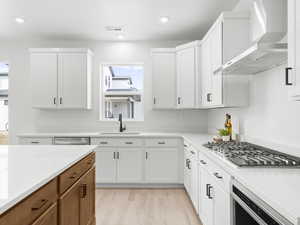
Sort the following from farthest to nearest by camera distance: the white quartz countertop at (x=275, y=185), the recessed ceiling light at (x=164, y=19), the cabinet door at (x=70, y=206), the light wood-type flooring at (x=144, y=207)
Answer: the recessed ceiling light at (x=164, y=19)
the light wood-type flooring at (x=144, y=207)
the cabinet door at (x=70, y=206)
the white quartz countertop at (x=275, y=185)

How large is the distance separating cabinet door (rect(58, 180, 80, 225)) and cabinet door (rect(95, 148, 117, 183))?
7.54 feet

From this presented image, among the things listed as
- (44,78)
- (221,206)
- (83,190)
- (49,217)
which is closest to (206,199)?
(221,206)

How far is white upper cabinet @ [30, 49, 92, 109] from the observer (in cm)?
454

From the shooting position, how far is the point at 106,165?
430 cm

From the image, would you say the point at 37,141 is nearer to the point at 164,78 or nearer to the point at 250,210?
the point at 164,78

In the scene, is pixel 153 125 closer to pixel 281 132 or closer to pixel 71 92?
pixel 71 92

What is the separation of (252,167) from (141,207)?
2.18 m

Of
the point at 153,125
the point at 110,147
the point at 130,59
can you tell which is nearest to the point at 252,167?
the point at 110,147

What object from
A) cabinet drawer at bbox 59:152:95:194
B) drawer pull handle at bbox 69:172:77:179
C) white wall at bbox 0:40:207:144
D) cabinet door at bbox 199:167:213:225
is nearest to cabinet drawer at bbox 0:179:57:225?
cabinet drawer at bbox 59:152:95:194

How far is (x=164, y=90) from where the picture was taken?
455 cm

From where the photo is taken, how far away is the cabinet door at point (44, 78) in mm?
4551

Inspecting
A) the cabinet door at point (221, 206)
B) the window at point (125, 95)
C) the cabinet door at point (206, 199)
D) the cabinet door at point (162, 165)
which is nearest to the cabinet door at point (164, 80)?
the window at point (125, 95)

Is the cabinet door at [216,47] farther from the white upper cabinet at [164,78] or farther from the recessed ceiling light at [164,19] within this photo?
the white upper cabinet at [164,78]

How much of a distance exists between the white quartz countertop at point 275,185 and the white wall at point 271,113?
2.20 feet
